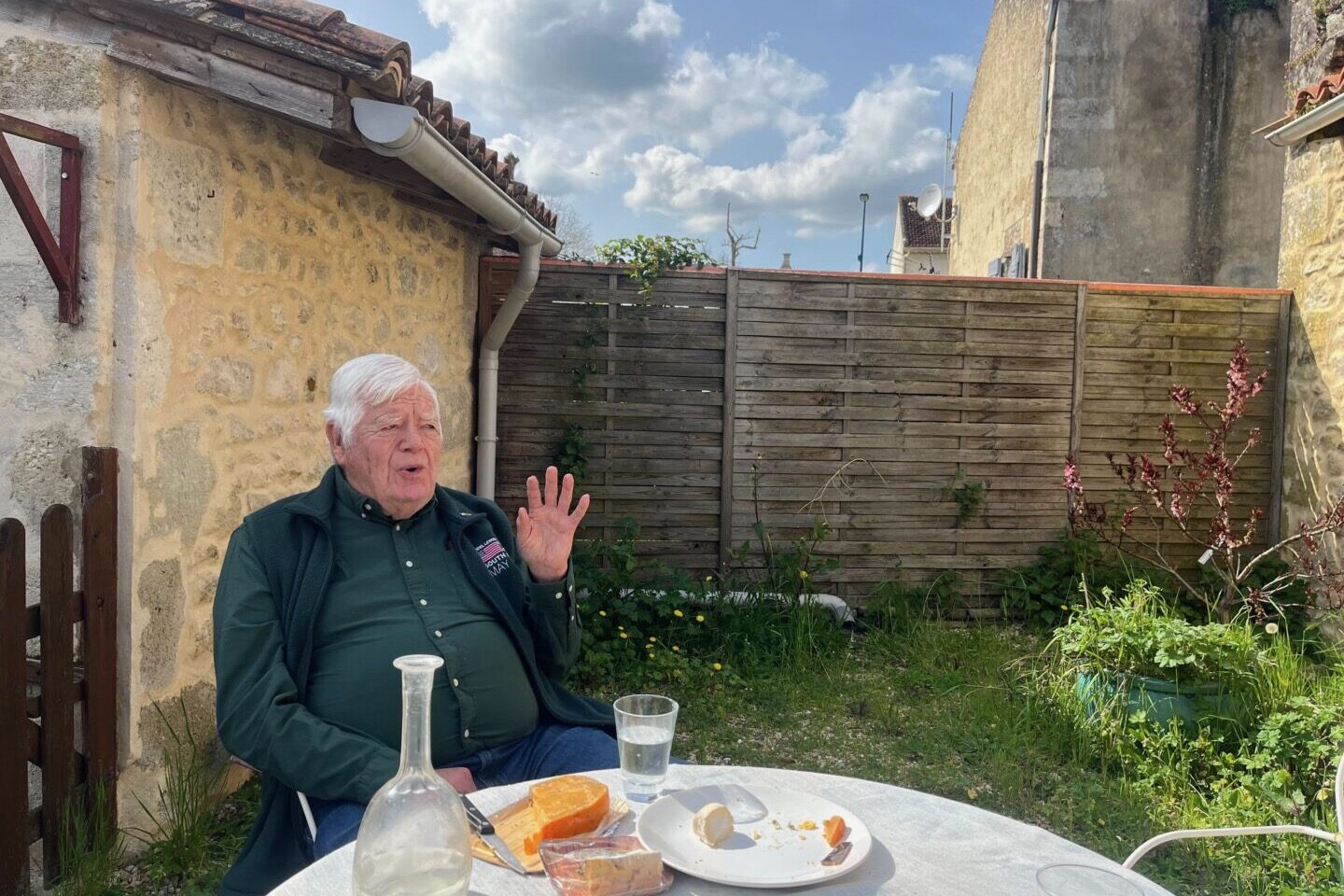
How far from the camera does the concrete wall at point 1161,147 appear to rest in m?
9.31

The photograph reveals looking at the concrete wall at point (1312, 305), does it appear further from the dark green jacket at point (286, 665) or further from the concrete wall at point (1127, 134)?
the dark green jacket at point (286, 665)

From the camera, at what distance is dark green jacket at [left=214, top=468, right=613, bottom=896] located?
1.76 metres

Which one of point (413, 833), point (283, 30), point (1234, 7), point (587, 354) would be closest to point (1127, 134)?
point (1234, 7)

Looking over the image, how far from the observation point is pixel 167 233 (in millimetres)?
2645

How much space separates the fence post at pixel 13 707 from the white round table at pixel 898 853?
1426mm

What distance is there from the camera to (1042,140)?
10008 mm

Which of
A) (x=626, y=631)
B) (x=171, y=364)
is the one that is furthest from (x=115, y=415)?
(x=626, y=631)

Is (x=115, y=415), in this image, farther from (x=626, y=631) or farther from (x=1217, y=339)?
(x=1217, y=339)

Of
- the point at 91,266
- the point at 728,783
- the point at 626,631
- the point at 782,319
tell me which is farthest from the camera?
the point at 782,319

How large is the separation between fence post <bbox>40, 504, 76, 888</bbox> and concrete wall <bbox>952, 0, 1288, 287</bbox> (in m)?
9.62

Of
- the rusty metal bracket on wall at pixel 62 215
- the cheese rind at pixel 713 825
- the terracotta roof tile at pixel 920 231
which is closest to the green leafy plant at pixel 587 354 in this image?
the rusty metal bracket on wall at pixel 62 215

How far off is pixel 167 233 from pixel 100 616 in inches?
42.4

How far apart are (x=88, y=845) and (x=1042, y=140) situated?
1033 centimetres

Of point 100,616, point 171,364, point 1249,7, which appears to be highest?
point 1249,7
